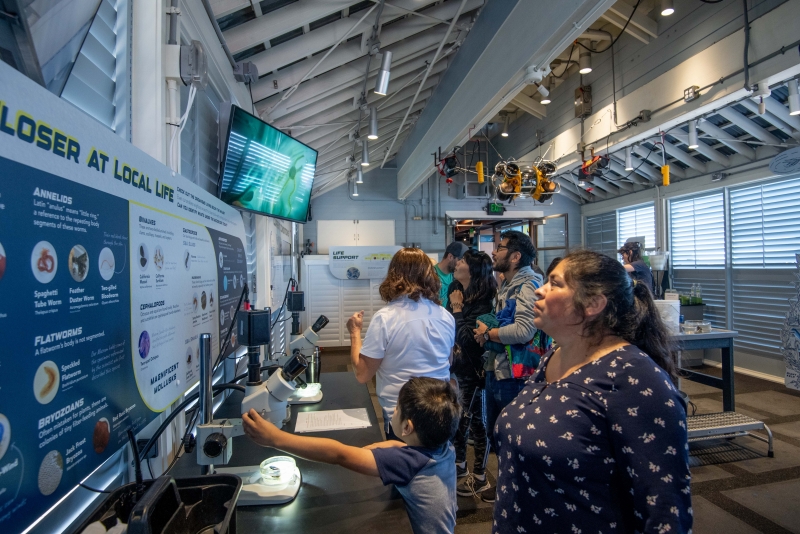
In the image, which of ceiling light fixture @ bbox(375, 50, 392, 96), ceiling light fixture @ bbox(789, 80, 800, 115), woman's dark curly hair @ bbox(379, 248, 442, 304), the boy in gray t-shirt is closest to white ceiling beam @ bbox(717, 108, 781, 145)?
ceiling light fixture @ bbox(789, 80, 800, 115)

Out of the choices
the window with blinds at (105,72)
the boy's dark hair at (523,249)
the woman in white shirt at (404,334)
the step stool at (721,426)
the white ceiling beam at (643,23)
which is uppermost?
the white ceiling beam at (643,23)

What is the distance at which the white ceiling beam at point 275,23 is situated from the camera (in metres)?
2.40

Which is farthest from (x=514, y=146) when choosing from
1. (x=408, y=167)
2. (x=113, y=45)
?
(x=113, y=45)

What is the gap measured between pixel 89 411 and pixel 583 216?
386 inches

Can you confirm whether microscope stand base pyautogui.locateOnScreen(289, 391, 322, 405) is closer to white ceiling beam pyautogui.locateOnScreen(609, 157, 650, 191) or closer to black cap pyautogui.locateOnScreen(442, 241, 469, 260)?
black cap pyautogui.locateOnScreen(442, 241, 469, 260)

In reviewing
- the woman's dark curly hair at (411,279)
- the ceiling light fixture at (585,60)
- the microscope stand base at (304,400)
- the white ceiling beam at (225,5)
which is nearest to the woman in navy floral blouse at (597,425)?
the woman's dark curly hair at (411,279)

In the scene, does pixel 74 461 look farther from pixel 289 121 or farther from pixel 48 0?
→ pixel 289 121

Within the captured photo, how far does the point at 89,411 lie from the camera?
893 mm

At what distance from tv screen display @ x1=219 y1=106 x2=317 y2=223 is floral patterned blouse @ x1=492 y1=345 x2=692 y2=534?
6.01 ft

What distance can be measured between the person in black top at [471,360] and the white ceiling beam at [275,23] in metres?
1.83

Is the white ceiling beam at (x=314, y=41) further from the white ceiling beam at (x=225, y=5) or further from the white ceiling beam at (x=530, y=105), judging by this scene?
the white ceiling beam at (x=530, y=105)

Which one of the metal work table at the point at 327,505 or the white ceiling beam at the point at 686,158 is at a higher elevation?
the white ceiling beam at the point at 686,158

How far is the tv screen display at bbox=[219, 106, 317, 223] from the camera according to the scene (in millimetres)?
2092

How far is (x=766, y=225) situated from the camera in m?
5.43
